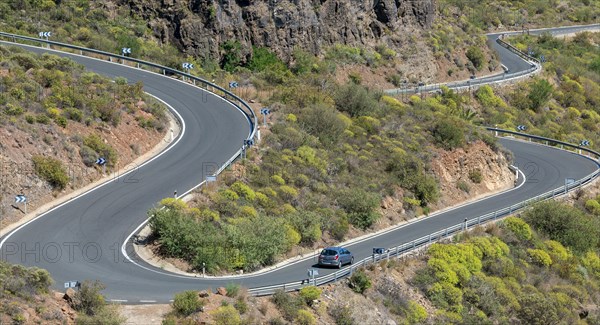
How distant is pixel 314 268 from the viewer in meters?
44.5

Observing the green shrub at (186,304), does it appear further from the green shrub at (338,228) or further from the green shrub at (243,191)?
the green shrub at (338,228)

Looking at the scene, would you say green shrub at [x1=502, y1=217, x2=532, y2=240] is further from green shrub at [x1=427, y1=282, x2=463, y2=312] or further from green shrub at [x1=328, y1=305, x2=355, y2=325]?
green shrub at [x1=328, y1=305, x2=355, y2=325]

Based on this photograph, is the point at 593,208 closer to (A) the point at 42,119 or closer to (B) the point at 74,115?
(B) the point at 74,115

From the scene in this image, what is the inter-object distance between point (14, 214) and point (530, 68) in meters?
68.6

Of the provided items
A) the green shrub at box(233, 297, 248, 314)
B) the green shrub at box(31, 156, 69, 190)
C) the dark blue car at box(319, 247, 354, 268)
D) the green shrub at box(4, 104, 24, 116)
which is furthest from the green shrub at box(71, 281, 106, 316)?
the green shrub at box(4, 104, 24, 116)

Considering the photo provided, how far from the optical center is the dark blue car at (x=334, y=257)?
44.2m

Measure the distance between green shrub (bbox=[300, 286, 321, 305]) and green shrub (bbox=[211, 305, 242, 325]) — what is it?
4.03m

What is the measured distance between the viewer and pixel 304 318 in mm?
37469

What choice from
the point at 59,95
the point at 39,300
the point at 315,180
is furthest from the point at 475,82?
the point at 39,300

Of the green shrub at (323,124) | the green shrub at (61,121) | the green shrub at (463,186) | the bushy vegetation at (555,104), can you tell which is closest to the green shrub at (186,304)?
the green shrub at (61,121)

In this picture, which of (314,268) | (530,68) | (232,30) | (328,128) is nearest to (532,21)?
(530,68)

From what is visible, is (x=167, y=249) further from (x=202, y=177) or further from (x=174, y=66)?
A: (x=174, y=66)

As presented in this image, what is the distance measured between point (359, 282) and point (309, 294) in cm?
356

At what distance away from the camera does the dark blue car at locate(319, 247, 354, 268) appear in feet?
145
